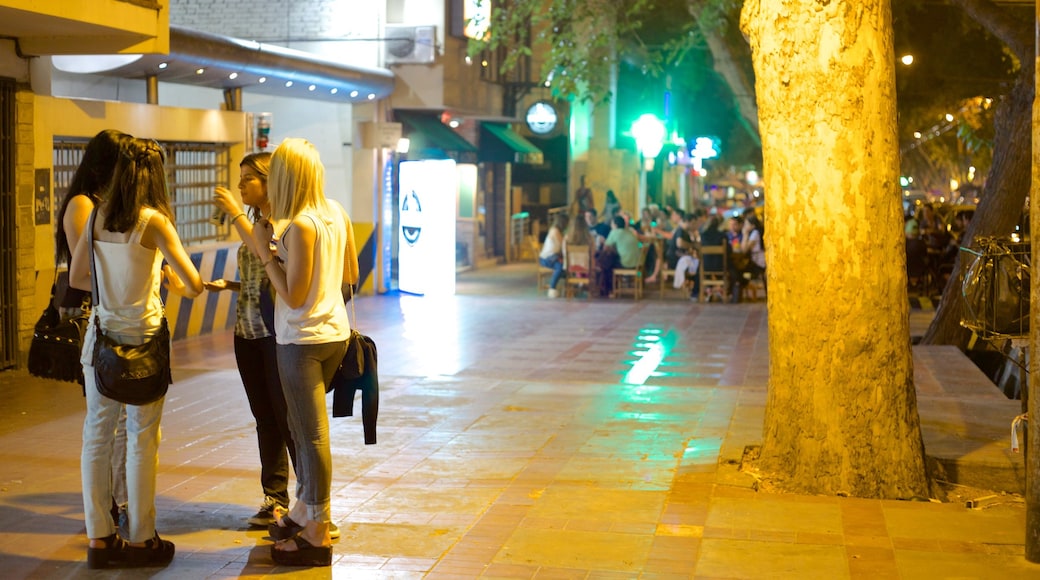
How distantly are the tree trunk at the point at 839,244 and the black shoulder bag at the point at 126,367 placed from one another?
325 cm

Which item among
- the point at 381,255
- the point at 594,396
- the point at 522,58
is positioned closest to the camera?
the point at 594,396

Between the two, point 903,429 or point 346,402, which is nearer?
point 346,402

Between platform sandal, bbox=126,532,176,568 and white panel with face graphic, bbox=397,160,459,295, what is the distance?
12.0 m

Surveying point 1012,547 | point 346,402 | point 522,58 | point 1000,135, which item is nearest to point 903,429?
point 1012,547

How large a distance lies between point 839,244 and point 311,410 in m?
2.87

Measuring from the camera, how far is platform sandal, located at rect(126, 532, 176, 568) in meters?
5.46

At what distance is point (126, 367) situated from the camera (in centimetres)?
524

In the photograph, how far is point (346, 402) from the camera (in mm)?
5746

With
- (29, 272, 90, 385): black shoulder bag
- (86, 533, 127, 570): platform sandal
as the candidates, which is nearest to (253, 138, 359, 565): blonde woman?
(86, 533, 127, 570): platform sandal

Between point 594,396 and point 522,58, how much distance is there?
60.3ft

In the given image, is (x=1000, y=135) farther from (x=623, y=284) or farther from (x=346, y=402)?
(x=346, y=402)

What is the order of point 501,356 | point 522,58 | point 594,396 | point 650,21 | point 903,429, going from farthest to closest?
1. point 650,21
2. point 522,58
3. point 501,356
4. point 594,396
5. point 903,429

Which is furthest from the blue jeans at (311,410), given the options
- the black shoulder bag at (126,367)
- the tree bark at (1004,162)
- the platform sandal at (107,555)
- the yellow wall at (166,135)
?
the tree bark at (1004,162)

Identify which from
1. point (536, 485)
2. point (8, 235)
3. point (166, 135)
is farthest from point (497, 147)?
point (536, 485)
